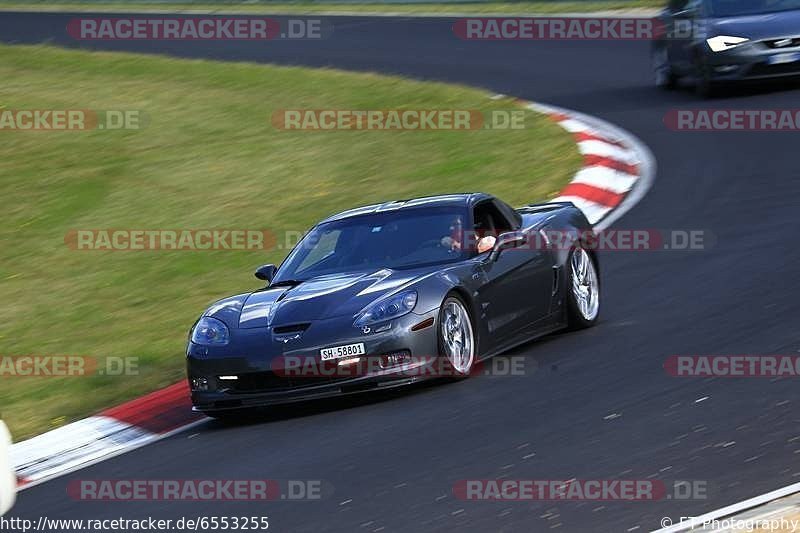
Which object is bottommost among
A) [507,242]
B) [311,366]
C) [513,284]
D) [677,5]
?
[311,366]

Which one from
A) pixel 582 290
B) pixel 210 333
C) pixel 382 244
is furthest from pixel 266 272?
pixel 582 290

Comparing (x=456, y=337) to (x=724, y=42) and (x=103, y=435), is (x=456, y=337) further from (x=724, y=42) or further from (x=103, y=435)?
(x=724, y=42)

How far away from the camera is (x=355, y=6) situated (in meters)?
34.2

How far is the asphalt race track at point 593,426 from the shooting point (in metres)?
6.58

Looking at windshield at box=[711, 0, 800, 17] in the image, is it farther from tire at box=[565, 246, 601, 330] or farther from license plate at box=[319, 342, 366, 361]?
Answer: license plate at box=[319, 342, 366, 361]

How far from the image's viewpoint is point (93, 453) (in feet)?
29.3

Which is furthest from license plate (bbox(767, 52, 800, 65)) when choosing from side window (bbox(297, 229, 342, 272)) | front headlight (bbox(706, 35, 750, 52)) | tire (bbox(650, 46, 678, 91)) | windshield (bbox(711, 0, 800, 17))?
side window (bbox(297, 229, 342, 272))

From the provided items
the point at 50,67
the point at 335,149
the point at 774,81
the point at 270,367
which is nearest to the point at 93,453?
the point at 270,367

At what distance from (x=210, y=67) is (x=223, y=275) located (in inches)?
450

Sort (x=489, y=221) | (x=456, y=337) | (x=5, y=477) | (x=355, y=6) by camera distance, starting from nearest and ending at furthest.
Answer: (x=5, y=477) < (x=456, y=337) < (x=489, y=221) < (x=355, y=6)

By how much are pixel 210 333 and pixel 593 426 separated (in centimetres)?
261

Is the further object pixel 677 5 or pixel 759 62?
pixel 677 5

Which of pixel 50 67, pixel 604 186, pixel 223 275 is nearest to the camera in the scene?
pixel 223 275

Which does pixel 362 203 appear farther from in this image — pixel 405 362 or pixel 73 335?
pixel 405 362
